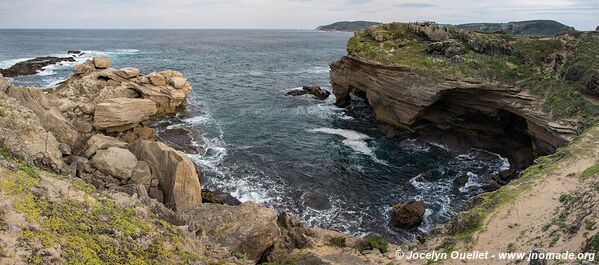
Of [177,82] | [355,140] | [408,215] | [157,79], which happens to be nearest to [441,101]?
[355,140]

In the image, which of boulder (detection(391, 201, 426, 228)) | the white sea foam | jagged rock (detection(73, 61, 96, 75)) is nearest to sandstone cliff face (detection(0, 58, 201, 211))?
boulder (detection(391, 201, 426, 228))

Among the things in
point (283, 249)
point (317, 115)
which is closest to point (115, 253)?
point (283, 249)

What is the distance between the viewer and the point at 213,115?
165ft

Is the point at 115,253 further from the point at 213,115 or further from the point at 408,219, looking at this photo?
the point at 213,115

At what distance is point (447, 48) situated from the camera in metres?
40.4

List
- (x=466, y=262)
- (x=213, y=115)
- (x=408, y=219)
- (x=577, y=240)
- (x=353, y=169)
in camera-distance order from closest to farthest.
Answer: (x=577, y=240), (x=466, y=262), (x=408, y=219), (x=353, y=169), (x=213, y=115)

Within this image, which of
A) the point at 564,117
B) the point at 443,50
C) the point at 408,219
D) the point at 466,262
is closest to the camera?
the point at 466,262

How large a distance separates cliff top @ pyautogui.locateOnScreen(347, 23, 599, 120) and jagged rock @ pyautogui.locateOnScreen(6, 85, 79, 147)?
95.1 feet

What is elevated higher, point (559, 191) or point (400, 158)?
point (559, 191)

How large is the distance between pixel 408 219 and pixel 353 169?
9.49 m

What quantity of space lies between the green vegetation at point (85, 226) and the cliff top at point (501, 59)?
31305 millimetres

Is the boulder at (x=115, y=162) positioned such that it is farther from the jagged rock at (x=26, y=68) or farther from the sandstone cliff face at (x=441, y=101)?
the jagged rock at (x=26, y=68)

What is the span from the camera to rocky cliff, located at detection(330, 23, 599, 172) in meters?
32.3

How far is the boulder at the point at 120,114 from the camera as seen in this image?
3027cm
